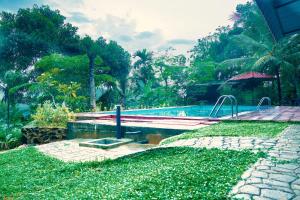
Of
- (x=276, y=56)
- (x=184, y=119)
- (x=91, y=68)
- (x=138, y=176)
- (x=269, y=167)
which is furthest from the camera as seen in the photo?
(x=91, y=68)

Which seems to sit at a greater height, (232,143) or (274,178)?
(232,143)

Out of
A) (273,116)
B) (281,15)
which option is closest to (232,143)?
(281,15)

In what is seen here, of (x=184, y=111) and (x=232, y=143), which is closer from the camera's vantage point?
(x=232, y=143)

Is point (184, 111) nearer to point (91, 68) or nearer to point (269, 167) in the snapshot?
point (91, 68)

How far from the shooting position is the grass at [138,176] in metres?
3.21

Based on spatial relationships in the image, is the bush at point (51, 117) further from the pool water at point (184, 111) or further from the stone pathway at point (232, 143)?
the stone pathway at point (232, 143)

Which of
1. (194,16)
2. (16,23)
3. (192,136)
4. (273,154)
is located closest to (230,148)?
(273,154)

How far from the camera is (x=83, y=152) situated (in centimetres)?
719

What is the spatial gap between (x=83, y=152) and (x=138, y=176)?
357cm

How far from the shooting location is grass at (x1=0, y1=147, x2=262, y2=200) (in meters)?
3.21

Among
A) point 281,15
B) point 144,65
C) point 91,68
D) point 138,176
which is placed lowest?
point 138,176

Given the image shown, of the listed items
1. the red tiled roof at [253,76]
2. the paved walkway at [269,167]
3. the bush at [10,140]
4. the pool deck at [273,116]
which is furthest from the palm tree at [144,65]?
the paved walkway at [269,167]

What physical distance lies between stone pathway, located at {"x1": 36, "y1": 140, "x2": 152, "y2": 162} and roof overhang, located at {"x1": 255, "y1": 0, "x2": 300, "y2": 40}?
3684 millimetres

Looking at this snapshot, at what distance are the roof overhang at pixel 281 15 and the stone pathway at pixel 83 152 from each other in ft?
12.1
